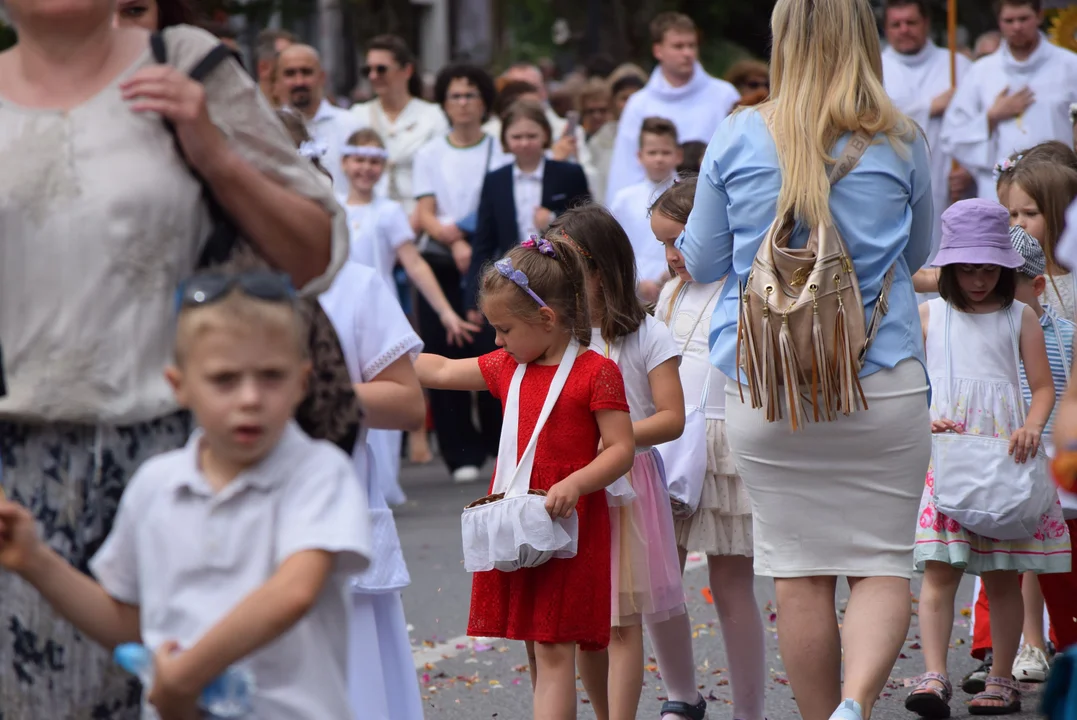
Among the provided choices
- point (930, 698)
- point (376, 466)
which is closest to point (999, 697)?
point (930, 698)

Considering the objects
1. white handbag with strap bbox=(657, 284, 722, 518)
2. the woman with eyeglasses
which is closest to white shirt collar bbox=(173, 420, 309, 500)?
white handbag with strap bbox=(657, 284, 722, 518)

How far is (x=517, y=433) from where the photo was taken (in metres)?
4.77

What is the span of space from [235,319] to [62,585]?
50 centimetres

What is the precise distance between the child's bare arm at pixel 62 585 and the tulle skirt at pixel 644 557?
223cm

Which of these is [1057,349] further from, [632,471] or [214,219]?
[214,219]

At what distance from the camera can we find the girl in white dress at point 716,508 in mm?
5438

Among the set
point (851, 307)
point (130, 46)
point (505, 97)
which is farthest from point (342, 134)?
point (130, 46)

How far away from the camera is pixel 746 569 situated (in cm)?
554

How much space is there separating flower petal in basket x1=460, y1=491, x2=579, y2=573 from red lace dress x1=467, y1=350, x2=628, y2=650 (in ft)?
0.23

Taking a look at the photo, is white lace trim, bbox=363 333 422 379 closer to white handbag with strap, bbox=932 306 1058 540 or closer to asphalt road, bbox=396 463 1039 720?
asphalt road, bbox=396 463 1039 720

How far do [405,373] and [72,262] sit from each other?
130cm

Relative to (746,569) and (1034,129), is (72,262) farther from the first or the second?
(1034,129)

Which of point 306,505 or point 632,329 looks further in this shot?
point 632,329

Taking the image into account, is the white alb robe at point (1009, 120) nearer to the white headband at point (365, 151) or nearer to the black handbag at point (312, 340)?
the white headband at point (365, 151)
